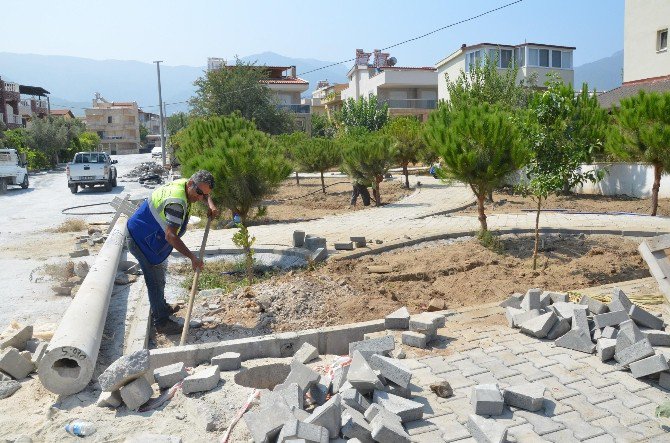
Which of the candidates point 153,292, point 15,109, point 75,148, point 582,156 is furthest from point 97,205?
point 15,109

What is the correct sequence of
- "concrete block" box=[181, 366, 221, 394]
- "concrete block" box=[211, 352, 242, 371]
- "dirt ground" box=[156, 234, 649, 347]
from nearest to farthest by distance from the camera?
"concrete block" box=[181, 366, 221, 394], "concrete block" box=[211, 352, 242, 371], "dirt ground" box=[156, 234, 649, 347]

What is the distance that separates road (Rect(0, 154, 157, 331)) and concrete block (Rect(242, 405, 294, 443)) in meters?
3.65

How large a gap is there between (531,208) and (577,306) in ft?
28.6

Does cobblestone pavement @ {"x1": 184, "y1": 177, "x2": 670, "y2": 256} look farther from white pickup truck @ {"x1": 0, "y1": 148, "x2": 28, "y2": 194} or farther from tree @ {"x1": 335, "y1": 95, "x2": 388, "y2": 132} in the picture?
tree @ {"x1": 335, "y1": 95, "x2": 388, "y2": 132}

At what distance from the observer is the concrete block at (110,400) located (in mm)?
3934

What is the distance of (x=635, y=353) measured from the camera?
174 inches

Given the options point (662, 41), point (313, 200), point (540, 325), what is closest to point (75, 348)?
point (540, 325)

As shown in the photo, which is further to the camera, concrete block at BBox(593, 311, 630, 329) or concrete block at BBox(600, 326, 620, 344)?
concrete block at BBox(593, 311, 630, 329)

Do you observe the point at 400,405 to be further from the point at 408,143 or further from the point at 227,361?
the point at 408,143

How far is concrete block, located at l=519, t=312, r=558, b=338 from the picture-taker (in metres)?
5.12

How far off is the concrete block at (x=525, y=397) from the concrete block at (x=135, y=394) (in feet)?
8.02

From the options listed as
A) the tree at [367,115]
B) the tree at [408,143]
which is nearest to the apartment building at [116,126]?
the tree at [367,115]

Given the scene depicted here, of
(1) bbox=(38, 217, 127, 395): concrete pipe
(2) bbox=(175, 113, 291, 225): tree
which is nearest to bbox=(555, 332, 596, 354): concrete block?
(1) bbox=(38, 217, 127, 395): concrete pipe

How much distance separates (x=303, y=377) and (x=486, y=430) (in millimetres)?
1228
